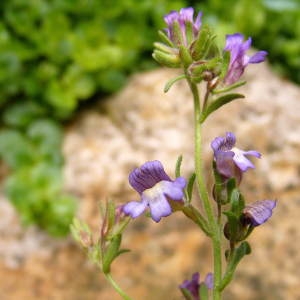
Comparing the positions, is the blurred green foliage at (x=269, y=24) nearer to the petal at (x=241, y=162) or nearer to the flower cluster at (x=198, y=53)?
the flower cluster at (x=198, y=53)

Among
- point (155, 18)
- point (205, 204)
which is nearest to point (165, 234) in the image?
point (155, 18)

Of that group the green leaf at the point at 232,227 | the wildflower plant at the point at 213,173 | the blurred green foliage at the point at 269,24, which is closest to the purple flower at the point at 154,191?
the wildflower plant at the point at 213,173

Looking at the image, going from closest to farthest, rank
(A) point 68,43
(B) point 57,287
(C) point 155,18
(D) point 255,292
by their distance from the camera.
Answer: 1. (D) point 255,292
2. (B) point 57,287
3. (A) point 68,43
4. (C) point 155,18

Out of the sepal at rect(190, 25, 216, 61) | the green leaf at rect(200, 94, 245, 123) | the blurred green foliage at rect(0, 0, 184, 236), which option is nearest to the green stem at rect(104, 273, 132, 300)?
the green leaf at rect(200, 94, 245, 123)

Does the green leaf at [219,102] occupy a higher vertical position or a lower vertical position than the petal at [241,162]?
higher

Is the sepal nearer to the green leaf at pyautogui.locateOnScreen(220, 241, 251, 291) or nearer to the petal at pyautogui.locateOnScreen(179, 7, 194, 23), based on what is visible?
the petal at pyautogui.locateOnScreen(179, 7, 194, 23)

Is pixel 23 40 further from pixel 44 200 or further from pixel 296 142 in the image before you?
pixel 296 142

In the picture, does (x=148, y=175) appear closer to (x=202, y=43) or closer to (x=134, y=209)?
(x=134, y=209)
